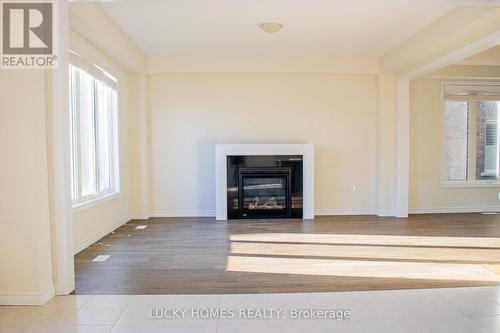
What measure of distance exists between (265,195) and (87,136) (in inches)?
121

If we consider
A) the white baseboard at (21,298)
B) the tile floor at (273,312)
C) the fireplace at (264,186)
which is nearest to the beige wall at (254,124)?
the fireplace at (264,186)

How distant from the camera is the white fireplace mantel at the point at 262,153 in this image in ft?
19.5

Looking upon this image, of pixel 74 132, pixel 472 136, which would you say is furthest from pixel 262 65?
pixel 472 136

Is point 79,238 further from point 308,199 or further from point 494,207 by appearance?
point 494,207

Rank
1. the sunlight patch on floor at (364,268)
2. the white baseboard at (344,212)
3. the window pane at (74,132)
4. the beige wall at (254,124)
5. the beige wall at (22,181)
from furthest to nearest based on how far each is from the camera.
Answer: the white baseboard at (344,212)
the beige wall at (254,124)
the window pane at (74,132)
the sunlight patch on floor at (364,268)
the beige wall at (22,181)

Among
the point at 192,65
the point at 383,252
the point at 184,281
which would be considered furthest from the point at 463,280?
the point at 192,65

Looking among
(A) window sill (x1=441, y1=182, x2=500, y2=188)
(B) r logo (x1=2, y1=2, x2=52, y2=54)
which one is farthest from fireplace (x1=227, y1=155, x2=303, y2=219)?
(B) r logo (x1=2, y1=2, x2=52, y2=54)

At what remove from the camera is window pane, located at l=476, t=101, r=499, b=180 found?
6574 millimetres

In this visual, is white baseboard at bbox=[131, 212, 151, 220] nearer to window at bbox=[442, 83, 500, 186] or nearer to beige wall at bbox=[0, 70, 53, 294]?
beige wall at bbox=[0, 70, 53, 294]

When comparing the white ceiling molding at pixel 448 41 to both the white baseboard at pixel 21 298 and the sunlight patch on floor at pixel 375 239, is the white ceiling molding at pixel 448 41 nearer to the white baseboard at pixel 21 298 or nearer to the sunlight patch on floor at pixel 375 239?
the sunlight patch on floor at pixel 375 239

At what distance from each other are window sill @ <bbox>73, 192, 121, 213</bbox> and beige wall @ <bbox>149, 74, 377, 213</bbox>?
1045 millimetres

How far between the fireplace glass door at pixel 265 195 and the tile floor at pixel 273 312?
129 inches

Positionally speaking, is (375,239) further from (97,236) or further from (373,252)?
(97,236)

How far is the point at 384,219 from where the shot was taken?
5.90 metres
